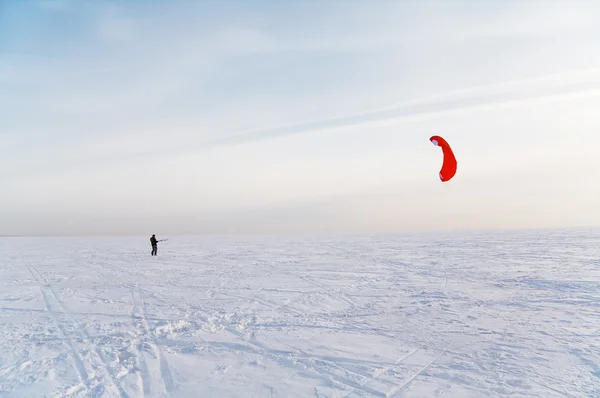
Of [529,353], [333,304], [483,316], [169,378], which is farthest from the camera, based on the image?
[333,304]

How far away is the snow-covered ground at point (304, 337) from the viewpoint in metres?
4.55

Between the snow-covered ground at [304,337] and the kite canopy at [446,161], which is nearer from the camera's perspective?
the snow-covered ground at [304,337]

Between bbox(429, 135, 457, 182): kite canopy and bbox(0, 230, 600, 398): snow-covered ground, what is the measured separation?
2.85m

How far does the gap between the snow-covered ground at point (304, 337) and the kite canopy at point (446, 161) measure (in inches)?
112

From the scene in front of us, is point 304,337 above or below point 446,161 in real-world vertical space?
below

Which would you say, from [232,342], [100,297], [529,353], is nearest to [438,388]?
[529,353]

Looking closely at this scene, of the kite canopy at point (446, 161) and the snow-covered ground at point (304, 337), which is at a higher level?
the kite canopy at point (446, 161)

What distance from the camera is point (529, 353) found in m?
5.52

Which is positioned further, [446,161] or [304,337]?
[446,161]

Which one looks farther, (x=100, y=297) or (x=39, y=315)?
(x=100, y=297)

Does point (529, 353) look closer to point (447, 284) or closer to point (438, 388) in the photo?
point (438, 388)

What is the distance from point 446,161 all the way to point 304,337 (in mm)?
6078

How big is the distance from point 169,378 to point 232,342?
4.70ft

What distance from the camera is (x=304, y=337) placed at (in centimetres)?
629
